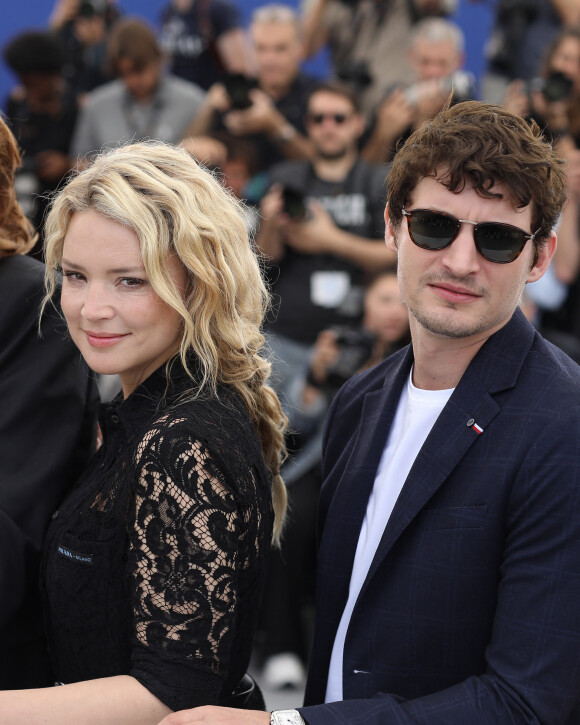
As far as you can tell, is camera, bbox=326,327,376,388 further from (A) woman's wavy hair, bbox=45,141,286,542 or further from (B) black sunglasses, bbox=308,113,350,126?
(A) woman's wavy hair, bbox=45,141,286,542

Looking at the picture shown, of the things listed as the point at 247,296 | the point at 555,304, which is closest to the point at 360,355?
the point at 555,304

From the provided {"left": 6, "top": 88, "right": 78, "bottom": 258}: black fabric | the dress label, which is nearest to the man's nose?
the dress label

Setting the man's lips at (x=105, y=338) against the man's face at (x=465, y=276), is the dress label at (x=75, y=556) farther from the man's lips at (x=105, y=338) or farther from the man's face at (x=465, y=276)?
the man's face at (x=465, y=276)

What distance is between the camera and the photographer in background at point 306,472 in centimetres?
455

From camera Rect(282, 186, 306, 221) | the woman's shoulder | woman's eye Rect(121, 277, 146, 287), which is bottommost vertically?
the woman's shoulder

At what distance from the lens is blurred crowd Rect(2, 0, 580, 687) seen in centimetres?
478

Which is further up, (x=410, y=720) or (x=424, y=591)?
(x=424, y=591)

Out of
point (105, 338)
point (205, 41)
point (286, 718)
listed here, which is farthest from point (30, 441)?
point (205, 41)

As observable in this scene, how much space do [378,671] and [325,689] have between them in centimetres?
24

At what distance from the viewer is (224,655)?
1.84 m

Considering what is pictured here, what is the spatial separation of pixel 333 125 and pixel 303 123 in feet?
2.78

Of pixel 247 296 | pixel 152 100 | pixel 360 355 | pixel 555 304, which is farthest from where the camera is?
pixel 152 100

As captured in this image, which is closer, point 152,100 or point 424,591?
point 424,591

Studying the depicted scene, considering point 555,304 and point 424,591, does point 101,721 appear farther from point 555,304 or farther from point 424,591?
point 555,304
